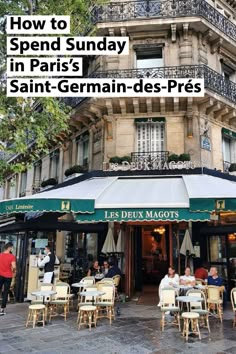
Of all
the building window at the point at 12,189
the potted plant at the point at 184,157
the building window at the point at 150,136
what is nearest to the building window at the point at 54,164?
the building window at the point at 150,136

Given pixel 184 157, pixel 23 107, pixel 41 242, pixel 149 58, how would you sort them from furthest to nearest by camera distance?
pixel 149 58
pixel 41 242
pixel 184 157
pixel 23 107

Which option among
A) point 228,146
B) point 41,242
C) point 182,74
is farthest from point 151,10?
point 41,242

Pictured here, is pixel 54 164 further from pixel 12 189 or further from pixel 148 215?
pixel 148 215

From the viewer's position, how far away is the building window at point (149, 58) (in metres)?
13.6

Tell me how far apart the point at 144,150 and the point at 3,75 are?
607 centimetres

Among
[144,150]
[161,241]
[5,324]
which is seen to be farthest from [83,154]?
[5,324]

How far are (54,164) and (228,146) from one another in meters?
8.66

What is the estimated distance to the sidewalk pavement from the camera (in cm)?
628

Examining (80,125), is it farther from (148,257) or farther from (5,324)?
(5,324)

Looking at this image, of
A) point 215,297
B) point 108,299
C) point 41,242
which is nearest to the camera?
point 215,297

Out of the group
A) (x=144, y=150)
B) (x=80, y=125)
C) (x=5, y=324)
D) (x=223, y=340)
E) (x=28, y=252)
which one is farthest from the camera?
(x=80, y=125)

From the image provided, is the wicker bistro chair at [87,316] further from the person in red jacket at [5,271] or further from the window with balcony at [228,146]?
the window with balcony at [228,146]

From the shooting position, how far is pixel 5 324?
8234mm

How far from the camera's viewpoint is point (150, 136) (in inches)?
514
